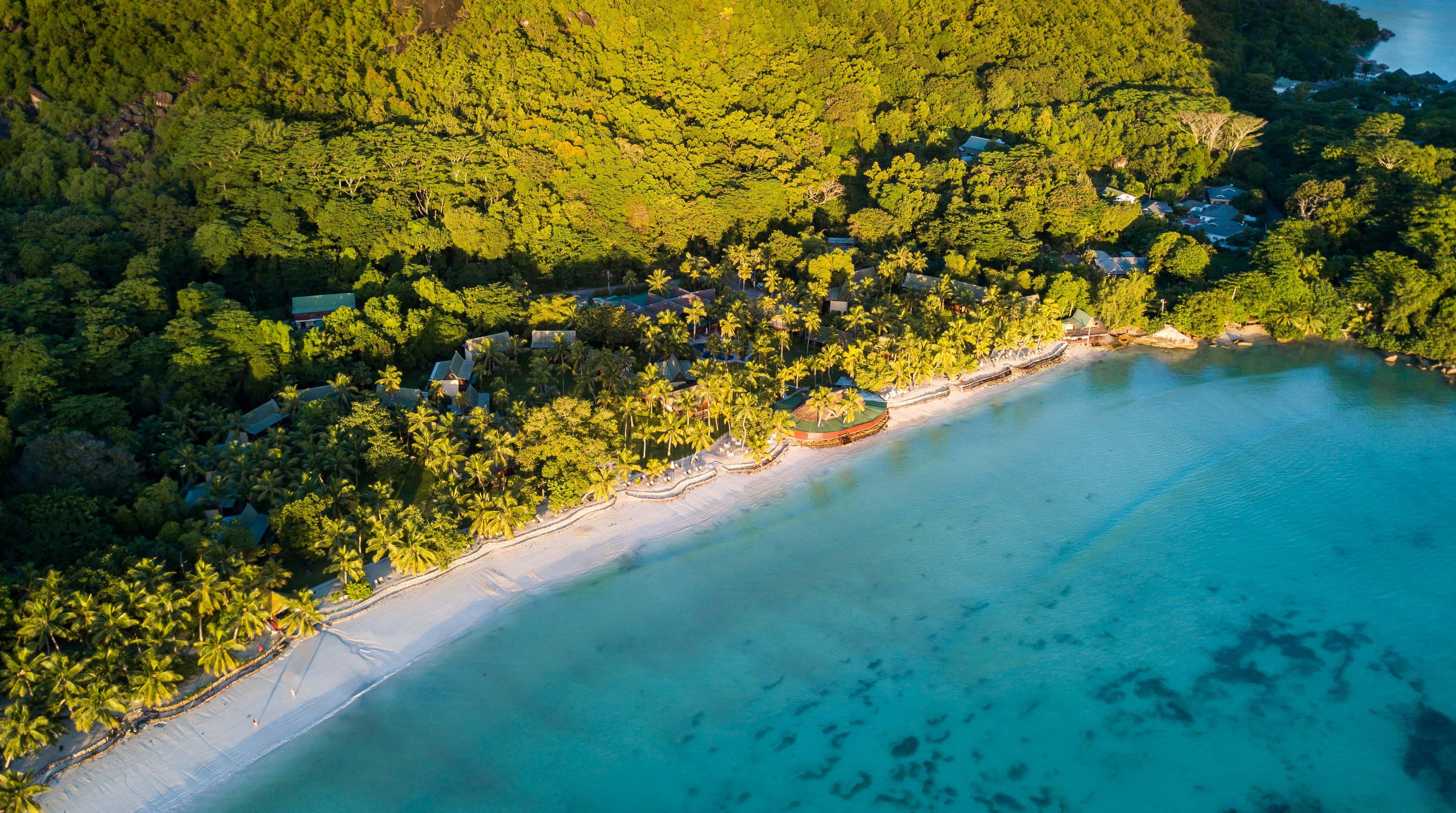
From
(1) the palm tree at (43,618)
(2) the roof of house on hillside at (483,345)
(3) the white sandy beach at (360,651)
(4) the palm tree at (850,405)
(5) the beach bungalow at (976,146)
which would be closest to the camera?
(3) the white sandy beach at (360,651)

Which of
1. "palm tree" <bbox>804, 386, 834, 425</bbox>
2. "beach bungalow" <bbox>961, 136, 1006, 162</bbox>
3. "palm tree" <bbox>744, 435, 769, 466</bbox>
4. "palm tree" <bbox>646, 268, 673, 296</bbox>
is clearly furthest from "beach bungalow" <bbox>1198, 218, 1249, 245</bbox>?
"palm tree" <bbox>744, 435, 769, 466</bbox>

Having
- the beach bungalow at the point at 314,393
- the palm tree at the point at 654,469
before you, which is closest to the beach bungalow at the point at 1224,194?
the palm tree at the point at 654,469

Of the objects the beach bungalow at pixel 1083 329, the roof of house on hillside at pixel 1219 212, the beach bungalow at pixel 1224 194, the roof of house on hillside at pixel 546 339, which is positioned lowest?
the beach bungalow at pixel 1083 329

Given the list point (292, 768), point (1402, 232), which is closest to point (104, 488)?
point (292, 768)

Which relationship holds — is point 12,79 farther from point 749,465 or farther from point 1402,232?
point 1402,232

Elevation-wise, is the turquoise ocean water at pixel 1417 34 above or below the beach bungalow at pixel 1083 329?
above

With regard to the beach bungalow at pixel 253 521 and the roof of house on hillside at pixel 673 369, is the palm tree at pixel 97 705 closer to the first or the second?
the beach bungalow at pixel 253 521

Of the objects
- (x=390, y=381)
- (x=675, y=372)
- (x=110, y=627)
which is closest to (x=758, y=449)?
(x=675, y=372)
